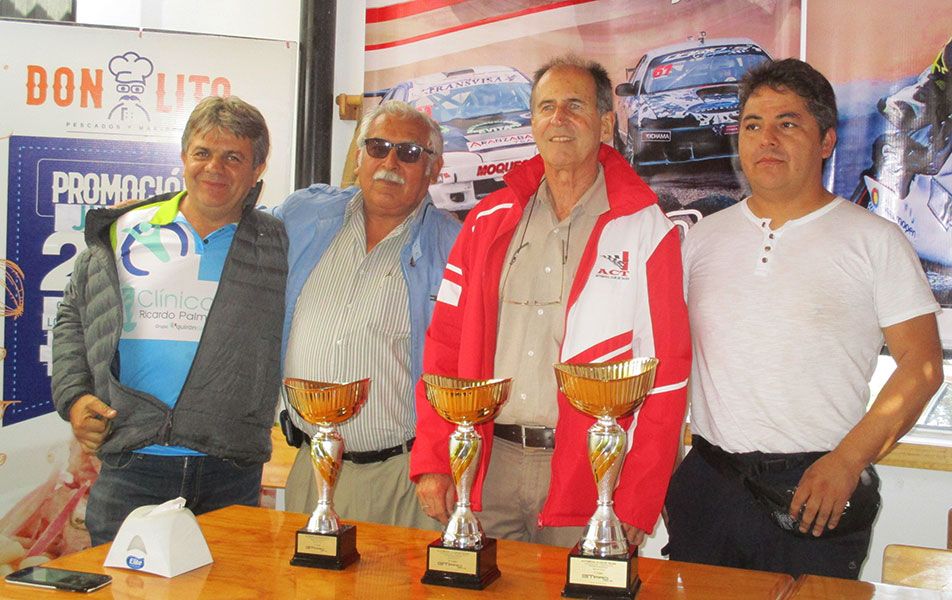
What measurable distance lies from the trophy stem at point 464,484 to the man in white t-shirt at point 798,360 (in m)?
0.80

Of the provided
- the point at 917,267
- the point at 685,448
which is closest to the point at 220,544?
the point at 917,267

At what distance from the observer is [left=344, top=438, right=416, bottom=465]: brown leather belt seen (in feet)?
8.84

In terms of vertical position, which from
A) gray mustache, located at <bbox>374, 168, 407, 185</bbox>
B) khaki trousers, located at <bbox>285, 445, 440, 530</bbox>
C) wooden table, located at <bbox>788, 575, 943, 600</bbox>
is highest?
gray mustache, located at <bbox>374, 168, 407, 185</bbox>

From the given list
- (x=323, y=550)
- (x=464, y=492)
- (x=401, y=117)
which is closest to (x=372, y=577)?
(x=323, y=550)

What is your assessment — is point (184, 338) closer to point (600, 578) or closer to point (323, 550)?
point (323, 550)

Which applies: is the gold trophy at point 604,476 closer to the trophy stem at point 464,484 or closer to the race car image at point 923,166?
the trophy stem at point 464,484

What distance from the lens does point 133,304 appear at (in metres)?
2.75

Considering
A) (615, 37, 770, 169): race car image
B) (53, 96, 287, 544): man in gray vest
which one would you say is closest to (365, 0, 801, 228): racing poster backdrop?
(615, 37, 770, 169): race car image

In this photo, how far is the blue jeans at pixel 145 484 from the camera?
8.80 ft

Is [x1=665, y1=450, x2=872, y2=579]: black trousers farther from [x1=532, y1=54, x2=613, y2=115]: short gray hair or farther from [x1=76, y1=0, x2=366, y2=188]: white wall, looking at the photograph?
[x1=76, y1=0, x2=366, y2=188]: white wall

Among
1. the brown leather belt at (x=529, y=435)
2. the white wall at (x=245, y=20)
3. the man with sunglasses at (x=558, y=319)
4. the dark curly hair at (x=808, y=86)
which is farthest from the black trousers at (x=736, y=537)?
the white wall at (x=245, y=20)

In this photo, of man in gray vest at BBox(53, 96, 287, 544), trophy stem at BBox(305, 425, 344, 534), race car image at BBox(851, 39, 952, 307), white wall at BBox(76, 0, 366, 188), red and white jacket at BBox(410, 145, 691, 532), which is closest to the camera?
trophy stem at BBox(305, 425, 344, 534)

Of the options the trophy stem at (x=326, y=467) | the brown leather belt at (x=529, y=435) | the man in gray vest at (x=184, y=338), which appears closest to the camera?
the trophy stem at (x=326, y=467)

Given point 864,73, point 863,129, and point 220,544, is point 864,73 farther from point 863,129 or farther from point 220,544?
point 220,544
